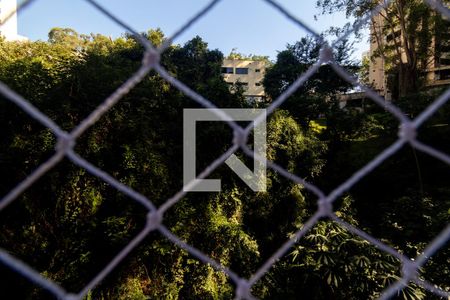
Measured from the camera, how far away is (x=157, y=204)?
3.46m

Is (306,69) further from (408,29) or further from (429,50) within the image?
(429,50)

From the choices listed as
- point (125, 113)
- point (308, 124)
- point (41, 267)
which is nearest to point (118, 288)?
point (41, 267)

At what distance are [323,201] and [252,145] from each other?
4.00 m

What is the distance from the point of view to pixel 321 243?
12.2ft

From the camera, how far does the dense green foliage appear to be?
3.02 metres

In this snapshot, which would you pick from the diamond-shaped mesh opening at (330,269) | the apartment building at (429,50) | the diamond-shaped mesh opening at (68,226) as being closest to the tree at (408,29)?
the apartment building at (429,50)

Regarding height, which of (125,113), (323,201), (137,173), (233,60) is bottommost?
(137,173)

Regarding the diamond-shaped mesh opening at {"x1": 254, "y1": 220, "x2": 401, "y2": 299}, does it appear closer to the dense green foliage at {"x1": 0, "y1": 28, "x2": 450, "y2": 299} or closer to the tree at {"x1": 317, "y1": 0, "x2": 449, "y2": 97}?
the dense green foliage at {"x1": 0, "y1": 28, "x2": 450, "y2": 299}

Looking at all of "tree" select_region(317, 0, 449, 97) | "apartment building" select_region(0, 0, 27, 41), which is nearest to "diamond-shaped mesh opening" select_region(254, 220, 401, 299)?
"apartment building" select_region(0, 0, 27, 41)

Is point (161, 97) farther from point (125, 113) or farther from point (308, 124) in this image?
point (308, 124)
